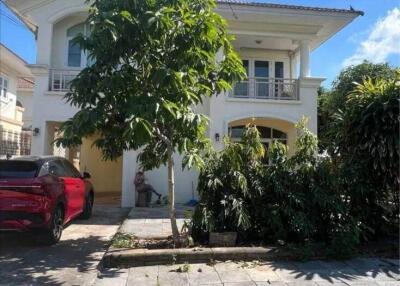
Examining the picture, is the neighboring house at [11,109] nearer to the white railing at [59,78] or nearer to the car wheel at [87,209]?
the white railing at [59,78]

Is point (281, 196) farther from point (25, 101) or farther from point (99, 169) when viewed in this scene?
point (25, 101)

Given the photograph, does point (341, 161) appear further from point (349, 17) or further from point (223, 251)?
point (349, 17)

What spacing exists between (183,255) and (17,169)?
3.44 meters

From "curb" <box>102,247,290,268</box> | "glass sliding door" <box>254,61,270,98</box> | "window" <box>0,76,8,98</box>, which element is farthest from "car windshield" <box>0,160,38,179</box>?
"window" <box>0,76,8,98</box>

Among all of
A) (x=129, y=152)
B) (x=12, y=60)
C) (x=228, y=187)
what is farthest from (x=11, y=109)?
(x=228, y=187)

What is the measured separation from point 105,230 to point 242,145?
13.2ft

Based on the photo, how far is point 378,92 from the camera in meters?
8.27

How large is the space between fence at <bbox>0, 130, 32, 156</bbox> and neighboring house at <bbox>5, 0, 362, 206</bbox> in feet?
20.1

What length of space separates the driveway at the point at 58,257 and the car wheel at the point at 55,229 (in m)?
0.14

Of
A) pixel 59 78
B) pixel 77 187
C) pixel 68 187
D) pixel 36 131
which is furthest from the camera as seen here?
pixel 59 78

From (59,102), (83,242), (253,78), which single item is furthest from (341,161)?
(59,102)

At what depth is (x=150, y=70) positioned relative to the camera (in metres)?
6.99

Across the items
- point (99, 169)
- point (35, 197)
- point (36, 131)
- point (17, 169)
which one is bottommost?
point (35, 197)

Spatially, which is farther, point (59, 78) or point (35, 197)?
point (59, 78)
